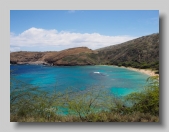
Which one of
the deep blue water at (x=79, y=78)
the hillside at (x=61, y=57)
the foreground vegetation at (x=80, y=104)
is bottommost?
the foreground vegetation at (x=80, y=104)

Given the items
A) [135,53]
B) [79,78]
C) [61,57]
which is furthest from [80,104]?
[135,53]

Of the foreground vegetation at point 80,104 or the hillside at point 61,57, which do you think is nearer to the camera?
the foreground vegetation at point 80,104

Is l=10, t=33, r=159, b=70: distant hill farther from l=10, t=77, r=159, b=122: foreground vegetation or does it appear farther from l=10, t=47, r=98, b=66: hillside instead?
l=10, t=77, r=159, b=122: foreground vegetation

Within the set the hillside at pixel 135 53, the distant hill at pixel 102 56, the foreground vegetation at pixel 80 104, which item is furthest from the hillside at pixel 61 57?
the foreground vegetation at pixel 80 104

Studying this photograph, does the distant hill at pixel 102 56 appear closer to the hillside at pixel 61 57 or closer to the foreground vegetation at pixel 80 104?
the hillside at pixel 61 57

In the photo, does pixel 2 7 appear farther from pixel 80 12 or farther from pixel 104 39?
pixel 104 39

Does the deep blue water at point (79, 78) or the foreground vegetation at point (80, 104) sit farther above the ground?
the deep blue water at point (79, 78)

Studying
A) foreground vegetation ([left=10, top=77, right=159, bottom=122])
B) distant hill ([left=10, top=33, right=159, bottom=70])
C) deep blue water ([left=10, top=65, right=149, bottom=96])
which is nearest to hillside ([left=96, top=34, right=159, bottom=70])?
distant hill ([left=10, top=33, right=159, bottom=70])
